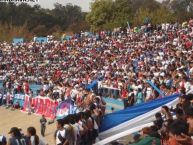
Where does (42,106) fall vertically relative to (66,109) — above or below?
below

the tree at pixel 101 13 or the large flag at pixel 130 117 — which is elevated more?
the tree at pixel 101 13

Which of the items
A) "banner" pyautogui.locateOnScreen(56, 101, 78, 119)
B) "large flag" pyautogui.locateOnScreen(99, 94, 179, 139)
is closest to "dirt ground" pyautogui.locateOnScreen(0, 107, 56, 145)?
"banner" pyautogui.locateOnScreen(56, 101, 78, 119)

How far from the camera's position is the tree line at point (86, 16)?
53.8 metres

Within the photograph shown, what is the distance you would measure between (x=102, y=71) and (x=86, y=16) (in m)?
37.1

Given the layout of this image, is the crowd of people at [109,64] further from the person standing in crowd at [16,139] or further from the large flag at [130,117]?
the person standing in crowd at [16,139]

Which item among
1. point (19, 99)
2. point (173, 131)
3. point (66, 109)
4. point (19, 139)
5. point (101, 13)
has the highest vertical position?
point (101, 13)

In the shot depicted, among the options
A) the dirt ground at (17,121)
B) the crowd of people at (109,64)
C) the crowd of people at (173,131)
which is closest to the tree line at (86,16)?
the crowd of people at (109,64)

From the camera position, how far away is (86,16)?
6212 cm

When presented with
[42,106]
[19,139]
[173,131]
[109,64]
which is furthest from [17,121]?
[173,131]

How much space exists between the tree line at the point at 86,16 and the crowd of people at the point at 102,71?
1102cm

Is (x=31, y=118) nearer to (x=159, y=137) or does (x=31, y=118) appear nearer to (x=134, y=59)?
(x=134, y=59)

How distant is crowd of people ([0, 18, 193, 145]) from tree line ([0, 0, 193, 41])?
11024mm

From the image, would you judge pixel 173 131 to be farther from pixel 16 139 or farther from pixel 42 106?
pixel 42 106

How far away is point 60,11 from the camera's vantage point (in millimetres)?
111125
